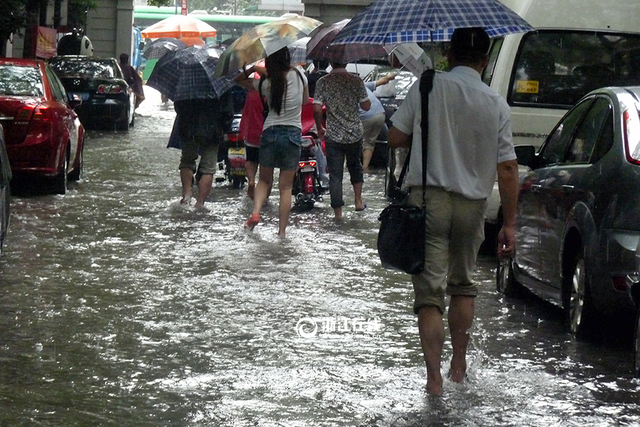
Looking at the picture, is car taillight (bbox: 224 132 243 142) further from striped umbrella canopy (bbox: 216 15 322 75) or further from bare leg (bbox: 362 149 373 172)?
bare leg (bbox: 362 149 373 172)

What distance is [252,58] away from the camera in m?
13.1

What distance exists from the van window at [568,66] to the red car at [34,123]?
5.74m

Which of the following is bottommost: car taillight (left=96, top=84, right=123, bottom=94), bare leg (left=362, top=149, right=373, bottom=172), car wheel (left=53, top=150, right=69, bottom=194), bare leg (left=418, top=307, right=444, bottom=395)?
car taillight (left=96, top=84, right=123, bottom=94)

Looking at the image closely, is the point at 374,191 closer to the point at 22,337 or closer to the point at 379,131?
the point at 379,131

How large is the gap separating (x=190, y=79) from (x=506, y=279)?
5.60 m

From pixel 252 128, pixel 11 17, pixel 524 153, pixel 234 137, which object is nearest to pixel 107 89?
pixel 11 17

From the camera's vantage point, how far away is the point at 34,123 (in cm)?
1512

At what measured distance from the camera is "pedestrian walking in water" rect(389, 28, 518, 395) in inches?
256

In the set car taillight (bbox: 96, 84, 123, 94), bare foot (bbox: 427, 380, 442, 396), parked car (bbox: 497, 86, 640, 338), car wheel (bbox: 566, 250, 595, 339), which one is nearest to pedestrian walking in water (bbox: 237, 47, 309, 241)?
parked car (bbox: 497, 86, 640, 338)

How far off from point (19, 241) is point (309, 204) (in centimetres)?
411

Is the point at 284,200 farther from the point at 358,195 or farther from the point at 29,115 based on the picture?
the point at 29,115

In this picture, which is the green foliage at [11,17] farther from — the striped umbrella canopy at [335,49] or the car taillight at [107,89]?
the striped umbrella canopy at [335,49]

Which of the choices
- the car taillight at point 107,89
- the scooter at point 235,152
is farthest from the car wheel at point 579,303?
the car taillight at point 107,89

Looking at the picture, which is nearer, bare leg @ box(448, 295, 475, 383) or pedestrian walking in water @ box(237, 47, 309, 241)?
bare leg @ box(448, 295, 475, 383)
